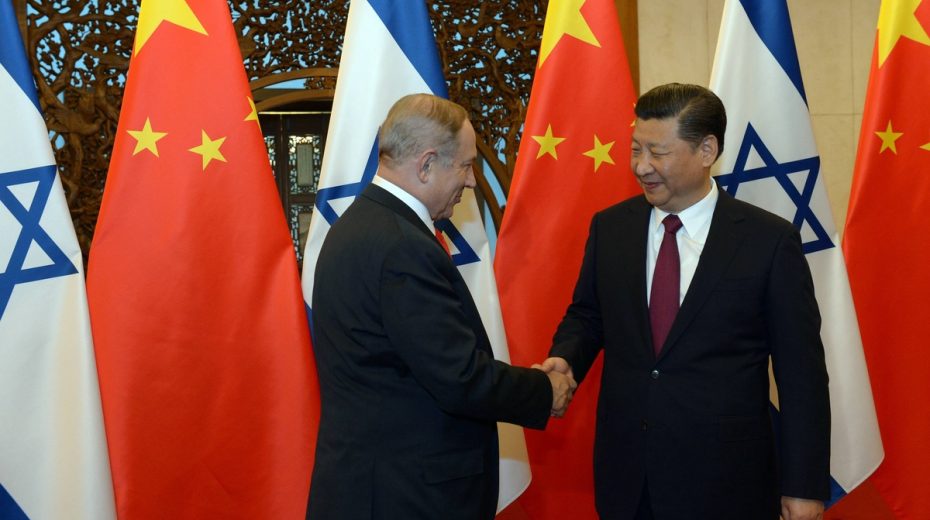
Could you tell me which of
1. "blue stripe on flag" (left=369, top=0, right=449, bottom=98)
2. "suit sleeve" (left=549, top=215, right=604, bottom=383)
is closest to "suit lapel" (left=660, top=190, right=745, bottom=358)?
"suit sleeve" (left=549, top=215, right=604, bottom=383)

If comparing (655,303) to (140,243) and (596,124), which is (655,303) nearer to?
(596,124)

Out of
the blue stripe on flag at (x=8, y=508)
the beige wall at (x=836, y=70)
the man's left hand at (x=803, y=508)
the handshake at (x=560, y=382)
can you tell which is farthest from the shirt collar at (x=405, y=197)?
the beige wall at (x=836, y=70)

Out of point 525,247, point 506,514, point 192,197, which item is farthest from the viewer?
point 506,514

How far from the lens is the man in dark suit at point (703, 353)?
1.85 metres

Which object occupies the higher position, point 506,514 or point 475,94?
point 475,94

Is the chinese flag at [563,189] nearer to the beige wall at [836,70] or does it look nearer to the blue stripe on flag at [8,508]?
the beige wall at [836,70]

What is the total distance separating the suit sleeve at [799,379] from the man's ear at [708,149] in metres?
0.26

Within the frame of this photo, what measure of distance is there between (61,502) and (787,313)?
1.71m

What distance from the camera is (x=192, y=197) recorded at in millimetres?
2312

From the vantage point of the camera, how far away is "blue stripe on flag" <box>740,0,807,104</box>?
2689mm

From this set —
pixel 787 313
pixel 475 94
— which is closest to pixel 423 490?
pixel 787 313

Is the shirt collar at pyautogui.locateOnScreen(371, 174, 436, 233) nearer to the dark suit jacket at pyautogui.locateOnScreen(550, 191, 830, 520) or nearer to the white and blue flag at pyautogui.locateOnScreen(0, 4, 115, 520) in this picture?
the dark suit jacket at pyautogui.locateOnScreen(550, 191, 830, 520)

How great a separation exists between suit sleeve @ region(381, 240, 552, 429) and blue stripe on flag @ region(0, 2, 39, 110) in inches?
45.1

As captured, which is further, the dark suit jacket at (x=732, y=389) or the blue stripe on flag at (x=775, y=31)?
the blue stripe on flag at (x=775, y=31)
